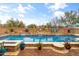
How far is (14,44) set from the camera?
17.0ft

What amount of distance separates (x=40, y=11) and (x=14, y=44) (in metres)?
0.70

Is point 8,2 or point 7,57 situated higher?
point 8,2

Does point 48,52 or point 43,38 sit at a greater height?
point 43,38

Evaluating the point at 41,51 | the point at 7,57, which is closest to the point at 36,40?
the point at 41,51

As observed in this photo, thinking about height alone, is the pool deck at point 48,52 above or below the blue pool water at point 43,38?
below

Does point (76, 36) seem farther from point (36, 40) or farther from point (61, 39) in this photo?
point (36, 40)

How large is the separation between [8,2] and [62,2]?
2.95ft

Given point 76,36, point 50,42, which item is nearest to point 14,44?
point 50,42

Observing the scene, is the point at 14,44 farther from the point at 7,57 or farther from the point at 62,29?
the point at 62,29

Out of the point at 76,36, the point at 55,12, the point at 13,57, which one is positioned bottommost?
the point at 13,57

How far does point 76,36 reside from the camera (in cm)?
521

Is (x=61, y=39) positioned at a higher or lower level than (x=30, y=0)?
lower

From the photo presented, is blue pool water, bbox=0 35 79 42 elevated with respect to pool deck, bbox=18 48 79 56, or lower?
elevated

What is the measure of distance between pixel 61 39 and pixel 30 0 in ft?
2.72
